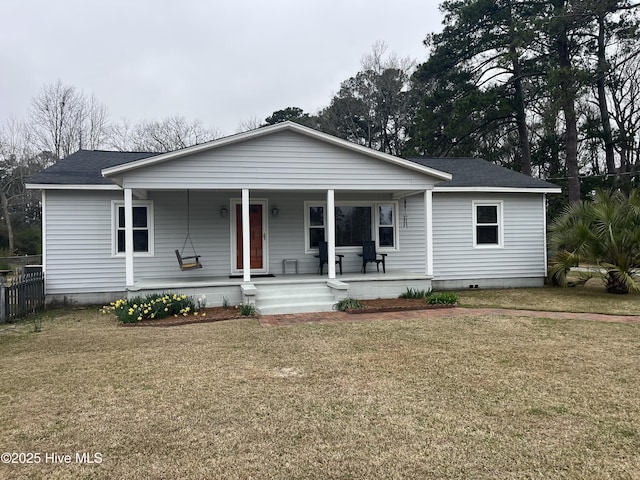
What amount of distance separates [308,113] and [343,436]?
1297 inches

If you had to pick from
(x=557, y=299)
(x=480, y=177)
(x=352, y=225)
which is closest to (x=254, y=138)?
(x=352, y=225)

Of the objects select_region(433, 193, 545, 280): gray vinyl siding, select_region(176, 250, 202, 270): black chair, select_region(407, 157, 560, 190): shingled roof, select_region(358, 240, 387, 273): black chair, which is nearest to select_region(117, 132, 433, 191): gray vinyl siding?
select_region(176, 250, 202, 270): black chair

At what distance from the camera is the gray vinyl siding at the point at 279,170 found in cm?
917

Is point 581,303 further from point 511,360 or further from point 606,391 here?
Result: point 606,391

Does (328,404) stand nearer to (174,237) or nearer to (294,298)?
(294,298)

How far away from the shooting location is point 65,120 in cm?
2880

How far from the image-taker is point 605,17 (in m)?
19.8

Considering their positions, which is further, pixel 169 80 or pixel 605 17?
pixel 169 80

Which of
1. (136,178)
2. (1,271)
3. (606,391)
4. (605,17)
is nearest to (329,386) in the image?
(606,391)

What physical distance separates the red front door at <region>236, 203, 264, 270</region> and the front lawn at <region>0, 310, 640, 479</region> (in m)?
4.55

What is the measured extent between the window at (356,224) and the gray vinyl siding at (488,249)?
126 centimetres

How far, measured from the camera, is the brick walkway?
7932 millimetres

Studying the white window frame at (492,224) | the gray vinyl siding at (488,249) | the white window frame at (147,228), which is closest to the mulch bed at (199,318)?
the white window frame at (147,228)

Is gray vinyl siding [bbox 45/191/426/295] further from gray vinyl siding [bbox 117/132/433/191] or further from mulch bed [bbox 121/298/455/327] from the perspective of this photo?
mulch bed [bbox 121/298/455/327]
